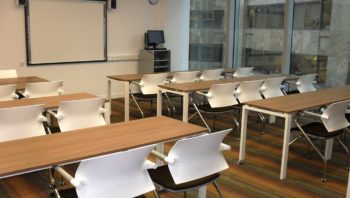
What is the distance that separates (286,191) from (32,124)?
8.10 ft

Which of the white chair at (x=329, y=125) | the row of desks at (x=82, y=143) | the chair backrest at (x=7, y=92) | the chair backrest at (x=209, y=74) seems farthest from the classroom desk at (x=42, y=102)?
the chair backrest at (x=209, y=74)

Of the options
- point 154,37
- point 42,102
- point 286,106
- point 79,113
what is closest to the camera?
point 79,113

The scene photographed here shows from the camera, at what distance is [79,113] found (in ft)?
11.7

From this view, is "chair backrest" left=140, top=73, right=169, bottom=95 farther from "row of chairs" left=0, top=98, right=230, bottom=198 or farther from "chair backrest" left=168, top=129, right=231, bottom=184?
"chair backrest" left=168, top=129, right=231, bottom=184

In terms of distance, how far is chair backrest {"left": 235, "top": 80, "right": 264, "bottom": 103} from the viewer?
5238 millimetres

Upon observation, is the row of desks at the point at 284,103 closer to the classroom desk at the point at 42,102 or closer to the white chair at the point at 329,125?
the white chair at the point at 329,125

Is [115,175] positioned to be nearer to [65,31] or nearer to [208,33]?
[65,31]

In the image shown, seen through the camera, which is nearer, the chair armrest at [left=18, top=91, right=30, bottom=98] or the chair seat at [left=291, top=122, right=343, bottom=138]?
the chair seat at [left=291, top=122, right=343, bottom=138]

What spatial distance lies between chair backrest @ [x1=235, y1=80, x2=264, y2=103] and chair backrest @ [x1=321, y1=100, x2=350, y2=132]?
139 centimetres

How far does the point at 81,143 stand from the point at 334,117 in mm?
2800

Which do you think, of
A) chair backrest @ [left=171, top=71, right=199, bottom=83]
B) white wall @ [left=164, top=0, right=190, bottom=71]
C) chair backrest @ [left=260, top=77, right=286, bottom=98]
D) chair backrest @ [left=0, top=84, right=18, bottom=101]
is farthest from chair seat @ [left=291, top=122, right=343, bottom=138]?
white wall @ [left=164, top=0, right=190, bottom=71]

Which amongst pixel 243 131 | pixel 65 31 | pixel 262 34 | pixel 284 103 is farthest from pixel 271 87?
pixel 65 31

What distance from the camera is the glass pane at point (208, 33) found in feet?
28.9

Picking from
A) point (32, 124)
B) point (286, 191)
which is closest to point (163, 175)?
point (32, 124)
